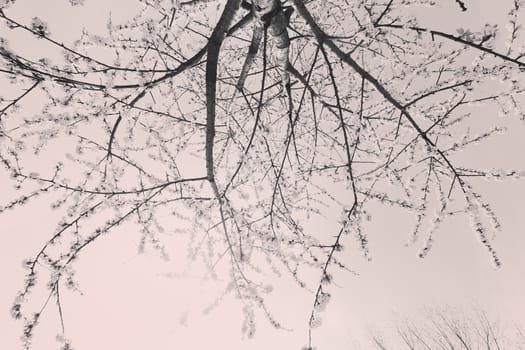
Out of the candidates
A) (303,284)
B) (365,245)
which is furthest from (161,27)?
(303,284)

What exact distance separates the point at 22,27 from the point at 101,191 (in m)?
1.24

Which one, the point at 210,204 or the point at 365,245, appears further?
the point at 210,204

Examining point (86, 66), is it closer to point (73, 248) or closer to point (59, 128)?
point (59, 128)

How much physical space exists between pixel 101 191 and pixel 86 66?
973mm

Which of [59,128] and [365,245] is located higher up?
[59,128]

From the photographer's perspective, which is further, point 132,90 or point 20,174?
point 20,174

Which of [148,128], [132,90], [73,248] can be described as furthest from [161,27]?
[73,248]

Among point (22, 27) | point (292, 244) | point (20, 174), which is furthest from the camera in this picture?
point (292, 244)

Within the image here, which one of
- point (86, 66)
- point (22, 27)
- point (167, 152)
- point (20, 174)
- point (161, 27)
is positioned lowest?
point (20, 174)

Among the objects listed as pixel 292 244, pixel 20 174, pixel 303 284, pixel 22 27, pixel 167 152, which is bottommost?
pixel 303 284

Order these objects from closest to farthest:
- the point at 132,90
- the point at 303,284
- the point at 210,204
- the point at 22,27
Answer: the point at 22,27 < the point at 132,90 < the point at 303,284 < the point at 210,204

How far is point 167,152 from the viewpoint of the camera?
2869 mm

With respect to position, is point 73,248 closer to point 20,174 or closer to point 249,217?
point 20,174

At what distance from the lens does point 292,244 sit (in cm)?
239
